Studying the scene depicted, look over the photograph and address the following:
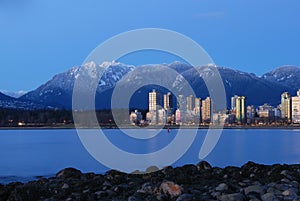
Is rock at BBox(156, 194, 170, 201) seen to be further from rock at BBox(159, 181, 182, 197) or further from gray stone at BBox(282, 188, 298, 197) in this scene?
gray stone at BBox(282, 188, 298, 197)

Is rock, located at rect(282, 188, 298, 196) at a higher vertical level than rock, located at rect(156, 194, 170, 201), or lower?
higher

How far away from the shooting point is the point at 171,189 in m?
11.7

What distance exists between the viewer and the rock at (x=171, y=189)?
11.5 m

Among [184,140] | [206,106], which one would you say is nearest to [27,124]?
[206,106]

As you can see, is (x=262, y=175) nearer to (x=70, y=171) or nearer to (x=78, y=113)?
(x=70, y=171)

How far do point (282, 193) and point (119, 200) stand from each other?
3.61 m

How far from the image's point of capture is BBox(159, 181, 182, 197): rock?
37.8 feet

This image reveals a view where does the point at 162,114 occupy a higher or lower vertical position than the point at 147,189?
higher

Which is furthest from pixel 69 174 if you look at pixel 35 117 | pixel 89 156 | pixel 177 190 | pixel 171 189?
pixel 35 117

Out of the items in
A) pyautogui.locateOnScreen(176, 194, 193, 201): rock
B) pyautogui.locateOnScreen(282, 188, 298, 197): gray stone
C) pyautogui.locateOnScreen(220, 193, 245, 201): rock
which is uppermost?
pyautogui.locateOnScreen(282, 188, 298, 197): gray stone

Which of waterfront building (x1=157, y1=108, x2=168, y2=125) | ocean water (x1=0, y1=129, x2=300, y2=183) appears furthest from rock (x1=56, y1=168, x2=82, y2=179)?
waterfront building (x1=157, y1=108, x2=168, y2=125)

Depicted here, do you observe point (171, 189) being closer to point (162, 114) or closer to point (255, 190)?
point (255, 190)

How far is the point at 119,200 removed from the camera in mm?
11703

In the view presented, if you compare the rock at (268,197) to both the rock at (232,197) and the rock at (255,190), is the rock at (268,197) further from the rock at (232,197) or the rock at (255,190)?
the rock at (255,190)
